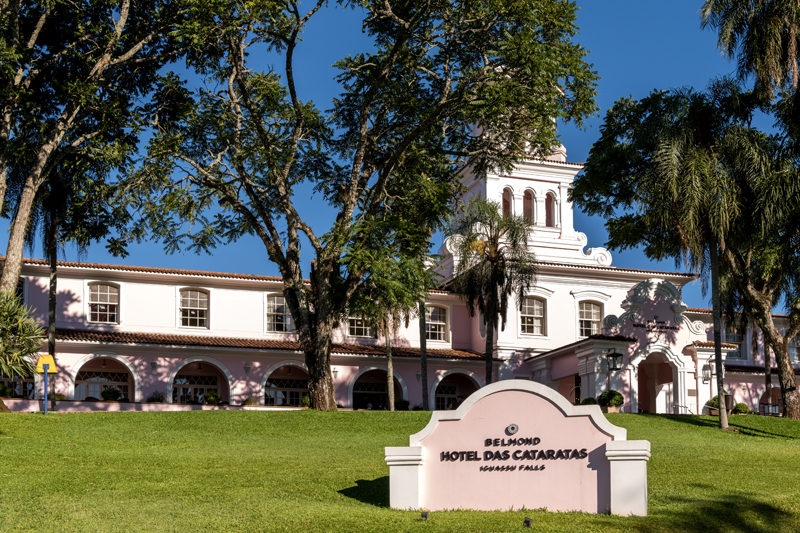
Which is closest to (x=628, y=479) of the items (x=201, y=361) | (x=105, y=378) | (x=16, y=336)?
(x=16, y=336)

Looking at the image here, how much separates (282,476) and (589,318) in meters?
27.2

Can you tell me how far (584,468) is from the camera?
11781 mm

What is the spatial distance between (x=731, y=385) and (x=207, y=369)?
25.1 meters

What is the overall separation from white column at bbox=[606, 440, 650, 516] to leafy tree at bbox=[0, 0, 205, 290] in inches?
642

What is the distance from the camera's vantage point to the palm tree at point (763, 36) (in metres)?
24.6

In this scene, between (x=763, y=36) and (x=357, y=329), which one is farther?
(x=357, y=329)

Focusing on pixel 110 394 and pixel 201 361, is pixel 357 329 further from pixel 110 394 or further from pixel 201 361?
pixel 110 394

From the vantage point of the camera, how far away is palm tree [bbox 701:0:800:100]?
80.7 feet

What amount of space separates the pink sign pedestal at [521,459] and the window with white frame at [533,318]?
89.1 ft

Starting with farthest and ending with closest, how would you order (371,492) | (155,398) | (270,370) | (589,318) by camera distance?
1. (589,318)
2. (270,370)
3. (155,398)
4. (371,492)

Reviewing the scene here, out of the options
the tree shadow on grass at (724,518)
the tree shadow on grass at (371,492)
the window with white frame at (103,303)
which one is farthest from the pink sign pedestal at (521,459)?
the window with white frame at (103,303)

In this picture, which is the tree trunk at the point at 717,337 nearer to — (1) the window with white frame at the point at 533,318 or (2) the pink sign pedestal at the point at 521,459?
(1) the window with white frame at the point at 533,318

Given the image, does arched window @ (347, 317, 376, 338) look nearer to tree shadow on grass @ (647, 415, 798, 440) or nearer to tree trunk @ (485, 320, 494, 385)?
tree trunk @ (485, 320, 494, 385)

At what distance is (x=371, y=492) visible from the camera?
45.7ft
